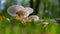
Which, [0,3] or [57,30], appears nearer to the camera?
[57,30]

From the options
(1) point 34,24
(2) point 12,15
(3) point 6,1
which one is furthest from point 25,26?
(3) point 6,1

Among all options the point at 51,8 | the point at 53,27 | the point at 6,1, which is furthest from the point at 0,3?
the point at 53,27

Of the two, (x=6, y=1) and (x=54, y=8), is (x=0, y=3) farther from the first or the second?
(x=54, y=8)

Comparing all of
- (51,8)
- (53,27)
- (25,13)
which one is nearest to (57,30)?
(53,27)

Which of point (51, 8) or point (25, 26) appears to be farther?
point (51, 8)

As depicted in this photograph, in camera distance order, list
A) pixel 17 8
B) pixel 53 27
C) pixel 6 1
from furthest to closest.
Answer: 1. pixel 6 1
2. pixel 17 8
3. pixel 53 27

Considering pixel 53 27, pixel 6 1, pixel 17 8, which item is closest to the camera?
pixel 53 27

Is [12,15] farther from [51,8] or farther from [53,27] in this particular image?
[51,8]

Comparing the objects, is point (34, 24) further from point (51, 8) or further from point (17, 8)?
point (51, 8)
